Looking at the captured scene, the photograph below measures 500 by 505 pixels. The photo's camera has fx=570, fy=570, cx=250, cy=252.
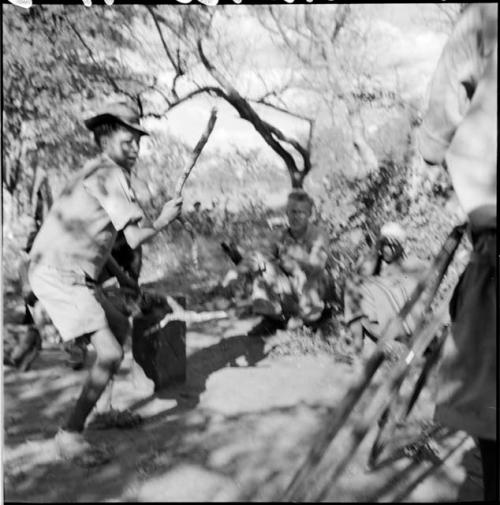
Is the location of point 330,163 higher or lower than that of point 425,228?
higher

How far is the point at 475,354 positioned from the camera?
121 cm

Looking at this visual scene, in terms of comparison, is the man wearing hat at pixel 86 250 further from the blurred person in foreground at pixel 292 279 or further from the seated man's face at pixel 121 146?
the blurred person in foreground at pixel 292 279

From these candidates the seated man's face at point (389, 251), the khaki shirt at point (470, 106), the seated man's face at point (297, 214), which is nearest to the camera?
the khaki shirt at point (470, 106)

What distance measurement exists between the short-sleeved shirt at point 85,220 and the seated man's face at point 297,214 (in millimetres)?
1282

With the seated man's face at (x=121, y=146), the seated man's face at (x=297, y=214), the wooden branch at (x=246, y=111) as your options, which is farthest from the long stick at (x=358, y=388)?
the seated man's face at (x=297, y=214)

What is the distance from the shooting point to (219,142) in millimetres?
2801

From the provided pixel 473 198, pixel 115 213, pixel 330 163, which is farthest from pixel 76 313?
pixel 330 163

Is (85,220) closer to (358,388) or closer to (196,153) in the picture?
(196,153)

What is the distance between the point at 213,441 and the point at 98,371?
55 cm

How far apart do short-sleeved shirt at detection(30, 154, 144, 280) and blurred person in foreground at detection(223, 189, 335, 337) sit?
1.33 m

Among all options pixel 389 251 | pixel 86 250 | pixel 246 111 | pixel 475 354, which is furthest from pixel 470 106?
pixel 246 111

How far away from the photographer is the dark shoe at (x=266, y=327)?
356 cm

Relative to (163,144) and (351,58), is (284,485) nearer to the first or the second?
(163,144)

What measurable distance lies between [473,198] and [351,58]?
7.79ft
